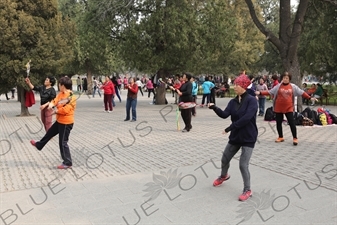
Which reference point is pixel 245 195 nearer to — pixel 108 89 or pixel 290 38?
pixel 290 38

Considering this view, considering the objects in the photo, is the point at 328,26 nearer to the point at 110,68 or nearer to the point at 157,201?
the point at 157,201

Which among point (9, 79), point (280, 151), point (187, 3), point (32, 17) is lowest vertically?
point (280, 151)

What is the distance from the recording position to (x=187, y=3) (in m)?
19.5

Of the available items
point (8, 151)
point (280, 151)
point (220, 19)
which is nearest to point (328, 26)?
point (220, 19)

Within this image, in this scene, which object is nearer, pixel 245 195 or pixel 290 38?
pixel 245 195

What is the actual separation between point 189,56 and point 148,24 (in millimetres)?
2882

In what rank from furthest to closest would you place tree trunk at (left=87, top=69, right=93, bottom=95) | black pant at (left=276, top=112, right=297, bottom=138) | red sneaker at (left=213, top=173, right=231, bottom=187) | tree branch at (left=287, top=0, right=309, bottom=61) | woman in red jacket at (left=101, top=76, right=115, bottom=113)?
1. tree trunk at (left=87, top=69, right=93, bottom=95)
2. woman in red jacket at (left=101, top=76, right=115, bottom=113)
3. tree branch at (left=287, top=0, right=309, bottom=61)
4. black pant at (left=276, top=112, right=297, bottom=138)
5. red sneaker at (left=213, top=173, right=231, bottom=187)

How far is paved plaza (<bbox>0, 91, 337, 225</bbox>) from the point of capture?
446cm

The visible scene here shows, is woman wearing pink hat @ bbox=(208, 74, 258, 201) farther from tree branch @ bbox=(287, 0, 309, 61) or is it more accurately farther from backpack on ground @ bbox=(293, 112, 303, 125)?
tree branch @ bbox=(287, 0, 309, 61)

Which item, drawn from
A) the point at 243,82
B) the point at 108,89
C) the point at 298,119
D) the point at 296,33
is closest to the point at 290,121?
the point at 298,119

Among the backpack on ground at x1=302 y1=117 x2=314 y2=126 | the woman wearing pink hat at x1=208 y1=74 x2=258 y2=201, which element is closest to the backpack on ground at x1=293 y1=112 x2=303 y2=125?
the backpack on ground at x1=302 y1=117 x2=314 y2=126

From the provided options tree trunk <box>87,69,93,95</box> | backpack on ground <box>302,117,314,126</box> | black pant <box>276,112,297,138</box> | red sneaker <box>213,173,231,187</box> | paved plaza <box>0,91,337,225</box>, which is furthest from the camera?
tree trunk <box>87,69,93,95</box>

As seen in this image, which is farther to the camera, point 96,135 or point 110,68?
point 110,68

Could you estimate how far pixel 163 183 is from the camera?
A: 5.76 meters
